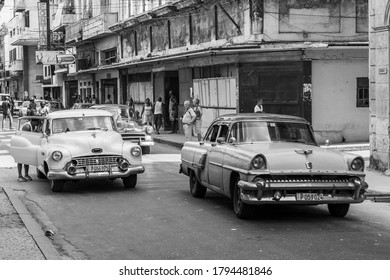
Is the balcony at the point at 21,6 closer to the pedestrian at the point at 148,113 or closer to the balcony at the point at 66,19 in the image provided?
the balcony at the point at 66,19

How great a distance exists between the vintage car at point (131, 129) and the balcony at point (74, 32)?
2825 cm

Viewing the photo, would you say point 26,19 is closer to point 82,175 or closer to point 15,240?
point 82,175

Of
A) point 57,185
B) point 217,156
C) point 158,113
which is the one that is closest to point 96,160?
point 57,185

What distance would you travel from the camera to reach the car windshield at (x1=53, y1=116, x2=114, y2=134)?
1553 centimetres

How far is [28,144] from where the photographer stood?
15.6 m

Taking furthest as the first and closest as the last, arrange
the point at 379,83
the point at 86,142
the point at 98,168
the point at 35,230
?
1. the point at 379,83
2. the point at 86,142
3. the point at 98,168
4. the point at 35,230

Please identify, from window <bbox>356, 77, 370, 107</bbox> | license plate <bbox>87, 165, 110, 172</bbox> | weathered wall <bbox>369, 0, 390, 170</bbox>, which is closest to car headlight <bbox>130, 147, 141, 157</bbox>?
license plate <bbox>87, 165, 110, 172</bbox>

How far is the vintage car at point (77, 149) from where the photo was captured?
46.0 feet

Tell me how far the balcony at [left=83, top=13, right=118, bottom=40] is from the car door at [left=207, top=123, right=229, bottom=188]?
34.6 metres

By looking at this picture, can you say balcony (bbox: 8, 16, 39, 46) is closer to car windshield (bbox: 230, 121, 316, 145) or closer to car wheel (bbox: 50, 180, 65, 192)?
car wheel (bbox: 50, 180, 65, 192)

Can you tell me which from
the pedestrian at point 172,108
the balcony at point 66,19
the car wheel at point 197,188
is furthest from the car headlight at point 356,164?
the balcony at point 66,19

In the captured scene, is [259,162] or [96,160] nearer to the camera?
[259,162]

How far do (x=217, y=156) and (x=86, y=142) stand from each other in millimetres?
3377
